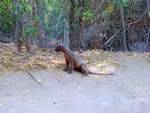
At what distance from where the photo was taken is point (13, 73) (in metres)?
6.29

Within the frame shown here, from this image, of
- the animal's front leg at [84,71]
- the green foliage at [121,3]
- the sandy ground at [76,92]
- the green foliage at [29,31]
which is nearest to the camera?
the sandy ground at [76,92]

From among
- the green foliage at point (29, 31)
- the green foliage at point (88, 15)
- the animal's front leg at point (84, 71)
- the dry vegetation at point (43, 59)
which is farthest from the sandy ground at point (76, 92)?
the green foliage at point (88, 15)

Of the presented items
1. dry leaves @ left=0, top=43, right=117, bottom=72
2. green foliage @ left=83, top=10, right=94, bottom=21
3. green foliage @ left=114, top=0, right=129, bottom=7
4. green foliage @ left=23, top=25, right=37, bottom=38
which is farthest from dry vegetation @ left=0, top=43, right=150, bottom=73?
green foliage @ left=114, top=0, right=129, bottom=7

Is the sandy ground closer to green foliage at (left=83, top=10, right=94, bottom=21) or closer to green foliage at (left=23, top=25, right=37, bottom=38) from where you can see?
green foliage at (left=23, top=25, right=37, bottom=38)

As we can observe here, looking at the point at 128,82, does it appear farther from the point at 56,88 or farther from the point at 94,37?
the point at 94,37

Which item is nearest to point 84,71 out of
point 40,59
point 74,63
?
point 74,63

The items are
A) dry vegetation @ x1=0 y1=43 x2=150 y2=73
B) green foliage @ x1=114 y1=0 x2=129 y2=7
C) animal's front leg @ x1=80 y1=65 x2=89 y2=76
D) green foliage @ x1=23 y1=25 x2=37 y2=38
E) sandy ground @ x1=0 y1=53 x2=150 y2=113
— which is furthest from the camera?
green foliage @ x1=114 y1=0 x2=129 y2=7

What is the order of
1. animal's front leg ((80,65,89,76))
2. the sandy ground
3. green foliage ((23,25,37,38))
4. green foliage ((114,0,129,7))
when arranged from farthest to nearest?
1. green foliage ((114,0,129,7))
2. green foliage ((23,25,37,38))
3. animal's front leg ((80,65,89,76))
4. the sandy ground

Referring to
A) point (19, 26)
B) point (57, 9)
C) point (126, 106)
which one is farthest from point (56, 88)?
point (57, 9)

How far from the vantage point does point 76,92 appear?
18.2ft

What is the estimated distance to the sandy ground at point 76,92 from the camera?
4.89 m

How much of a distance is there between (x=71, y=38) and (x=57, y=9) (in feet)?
2.57

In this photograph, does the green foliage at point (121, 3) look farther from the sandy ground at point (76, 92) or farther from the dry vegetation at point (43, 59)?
the sandy ground at point (76, 92)

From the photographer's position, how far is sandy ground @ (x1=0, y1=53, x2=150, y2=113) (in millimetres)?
4895
